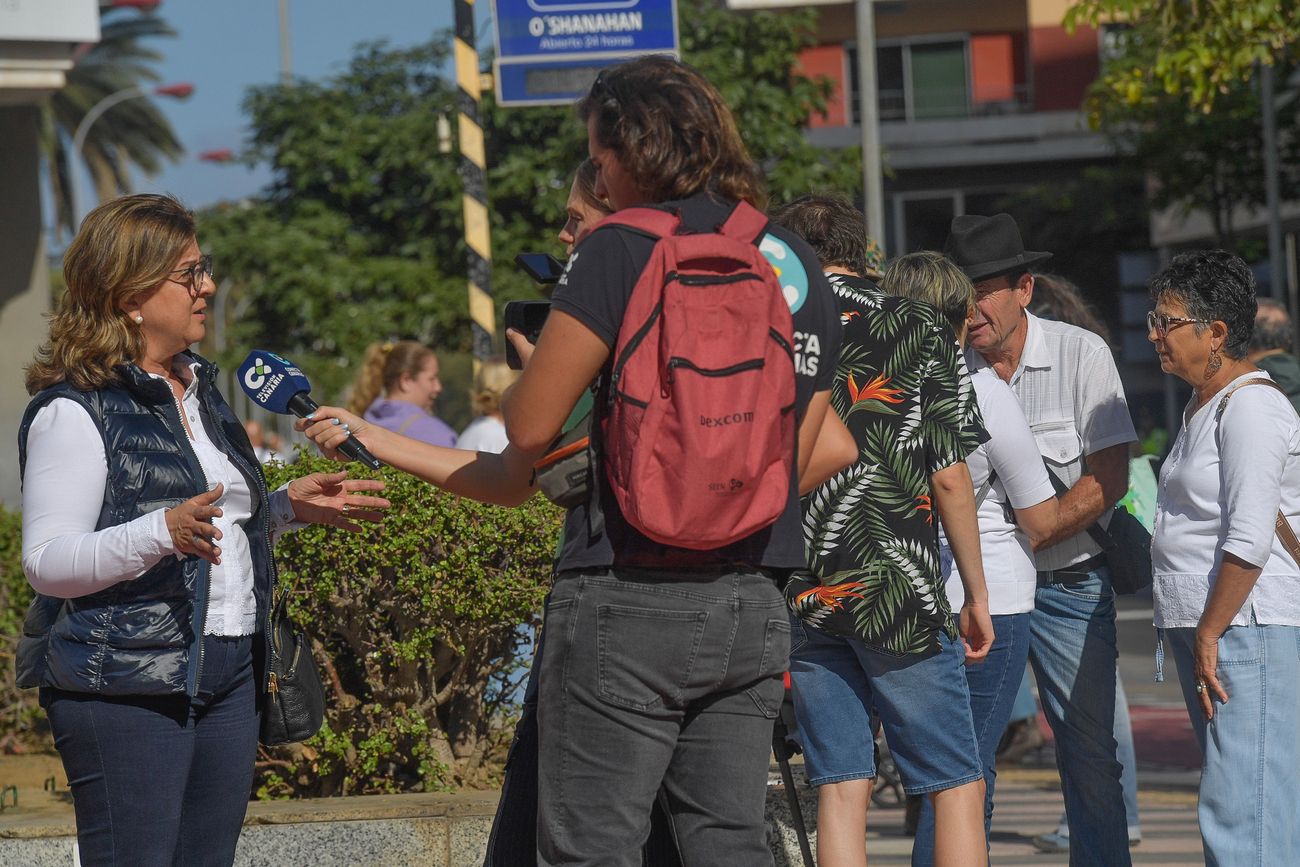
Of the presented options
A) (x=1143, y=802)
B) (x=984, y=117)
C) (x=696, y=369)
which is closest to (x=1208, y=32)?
(x=1143, y=802)

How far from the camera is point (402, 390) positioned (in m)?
8.45

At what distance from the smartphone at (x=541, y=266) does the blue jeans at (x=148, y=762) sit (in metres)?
1.00

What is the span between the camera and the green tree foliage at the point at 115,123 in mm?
36906

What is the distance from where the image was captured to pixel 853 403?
3.93 metres

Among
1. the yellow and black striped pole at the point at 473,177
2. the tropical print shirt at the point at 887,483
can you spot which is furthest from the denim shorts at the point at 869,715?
the yellow and black striped pole at the point at 473,177

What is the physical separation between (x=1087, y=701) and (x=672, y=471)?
2.50m

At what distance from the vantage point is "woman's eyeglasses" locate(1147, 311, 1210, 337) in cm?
426

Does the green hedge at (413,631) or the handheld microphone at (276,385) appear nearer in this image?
the handheld microphone at (276,385)

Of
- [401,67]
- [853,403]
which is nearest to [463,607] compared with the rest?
[853,403]

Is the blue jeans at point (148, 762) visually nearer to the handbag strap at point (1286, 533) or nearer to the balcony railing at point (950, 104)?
the handbag strap at point (1286, 533)

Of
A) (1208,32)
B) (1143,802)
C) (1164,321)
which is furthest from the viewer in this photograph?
(1208,32)

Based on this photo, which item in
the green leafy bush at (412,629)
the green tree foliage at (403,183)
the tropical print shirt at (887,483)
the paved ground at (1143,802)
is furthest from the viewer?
the green tree foliage at (403,183)

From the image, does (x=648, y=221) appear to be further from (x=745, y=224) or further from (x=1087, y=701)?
(x=1087, y=701)

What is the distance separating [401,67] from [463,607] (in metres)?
12.8
